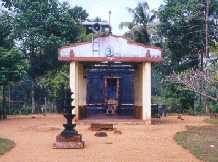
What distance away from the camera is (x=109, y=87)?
103ft

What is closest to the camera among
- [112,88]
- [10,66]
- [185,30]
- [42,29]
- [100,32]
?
[10,66]

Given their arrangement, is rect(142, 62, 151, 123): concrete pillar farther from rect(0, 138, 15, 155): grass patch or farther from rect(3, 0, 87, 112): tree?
rect(0, 138, 15, 155): grass patch

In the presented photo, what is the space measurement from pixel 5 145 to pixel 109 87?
633 inches

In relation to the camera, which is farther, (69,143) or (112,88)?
(112,88)

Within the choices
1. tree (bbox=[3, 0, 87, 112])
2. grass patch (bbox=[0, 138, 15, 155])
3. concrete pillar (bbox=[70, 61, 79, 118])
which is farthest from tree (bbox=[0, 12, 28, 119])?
grass patch (bbox=[0, 138, 15, 155])

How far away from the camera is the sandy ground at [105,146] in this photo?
43.9 feet

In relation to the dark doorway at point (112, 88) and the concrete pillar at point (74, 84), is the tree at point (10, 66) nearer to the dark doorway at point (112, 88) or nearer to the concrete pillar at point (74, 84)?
the concrete pillar at point (74, 84)

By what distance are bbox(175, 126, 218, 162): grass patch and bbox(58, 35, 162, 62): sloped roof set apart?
4697 millimetres

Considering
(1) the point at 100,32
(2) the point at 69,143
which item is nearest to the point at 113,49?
(1) the point at 100,32

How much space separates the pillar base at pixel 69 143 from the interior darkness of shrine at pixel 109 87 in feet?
46.5

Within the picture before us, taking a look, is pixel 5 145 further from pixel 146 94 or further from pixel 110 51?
pixel 146 94

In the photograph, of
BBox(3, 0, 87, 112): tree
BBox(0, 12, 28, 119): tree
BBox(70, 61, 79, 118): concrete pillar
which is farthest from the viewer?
BBox(3, 0, 87, 112): tree

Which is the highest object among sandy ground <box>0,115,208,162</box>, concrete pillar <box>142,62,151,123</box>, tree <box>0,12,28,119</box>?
tree <box>0,12,28,119</box>

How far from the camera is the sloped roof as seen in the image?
80.4ft
